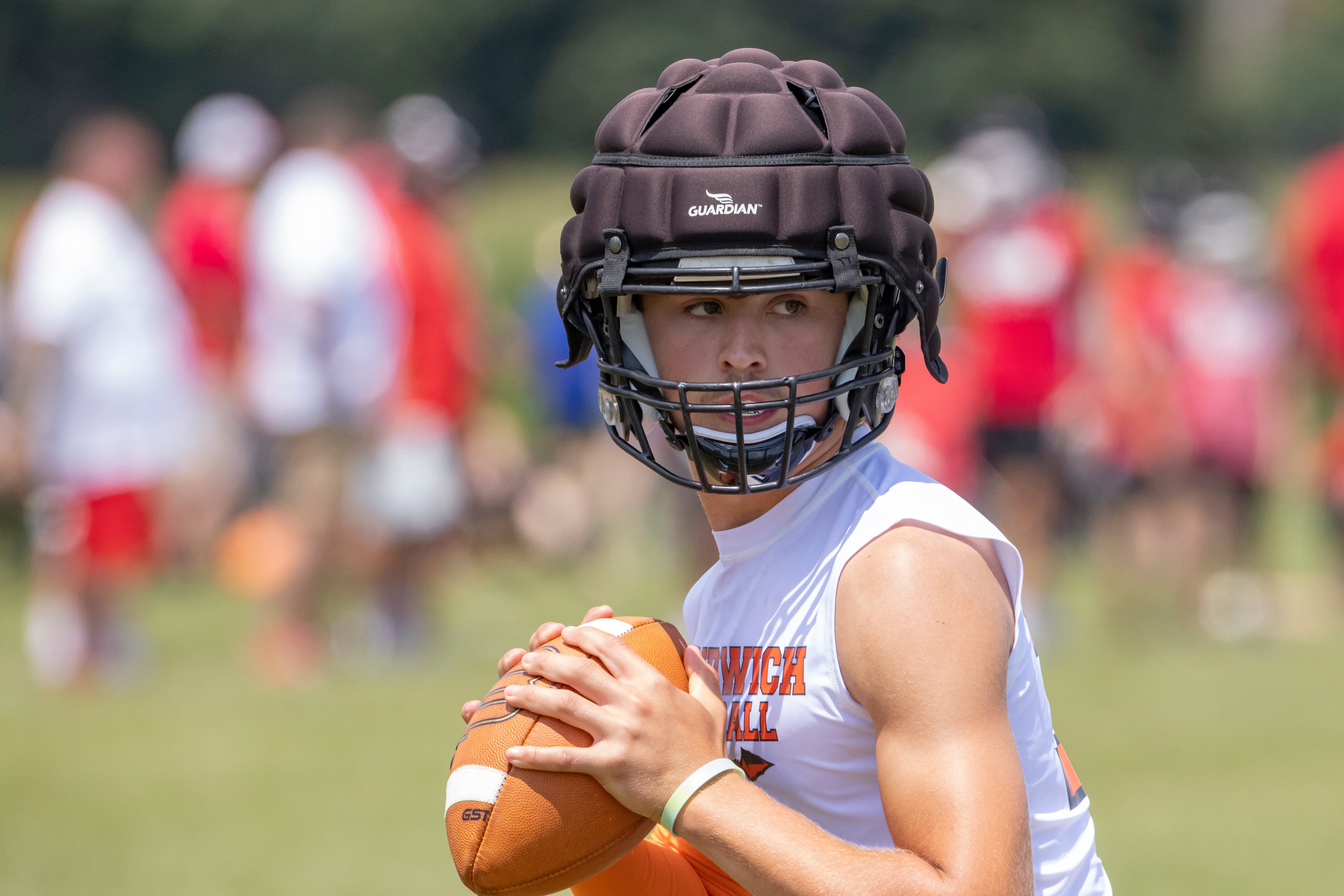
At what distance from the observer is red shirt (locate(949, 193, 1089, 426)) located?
8.49m

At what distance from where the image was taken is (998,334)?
8.53 meters

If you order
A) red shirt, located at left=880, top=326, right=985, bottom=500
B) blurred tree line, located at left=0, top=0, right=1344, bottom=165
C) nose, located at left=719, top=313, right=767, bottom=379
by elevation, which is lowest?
red shirt, located at left=880, top=326, right=985, bottom=500

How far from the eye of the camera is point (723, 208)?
2227mm

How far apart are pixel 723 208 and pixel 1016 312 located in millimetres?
6515

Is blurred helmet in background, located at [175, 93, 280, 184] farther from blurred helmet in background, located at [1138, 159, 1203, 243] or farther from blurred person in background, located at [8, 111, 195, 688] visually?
blurred helmet in background, located at [1138, 159, 1203, 243]

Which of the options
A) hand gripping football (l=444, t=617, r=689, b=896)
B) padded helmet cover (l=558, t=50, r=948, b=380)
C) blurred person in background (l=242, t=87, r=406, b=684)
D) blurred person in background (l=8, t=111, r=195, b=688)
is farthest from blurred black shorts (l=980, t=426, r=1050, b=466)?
Answer: hand gripping football (l=444, t=617, r=689, b=896)

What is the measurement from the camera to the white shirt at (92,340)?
24.5ft

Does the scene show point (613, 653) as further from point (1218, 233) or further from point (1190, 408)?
point (1218, 233)

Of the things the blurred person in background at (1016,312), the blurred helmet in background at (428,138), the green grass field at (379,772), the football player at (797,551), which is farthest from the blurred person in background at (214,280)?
the football player at (797,551)

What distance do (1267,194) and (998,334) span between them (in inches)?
745

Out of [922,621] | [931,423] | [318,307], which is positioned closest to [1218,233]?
[931,423]

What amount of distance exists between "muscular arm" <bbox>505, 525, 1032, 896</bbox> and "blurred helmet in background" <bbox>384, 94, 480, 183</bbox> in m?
6.73

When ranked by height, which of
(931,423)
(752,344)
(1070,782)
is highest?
(752,344)

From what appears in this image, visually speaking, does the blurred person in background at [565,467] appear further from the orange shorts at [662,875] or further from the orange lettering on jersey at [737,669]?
the orange lettering on jersey at [737,669]
